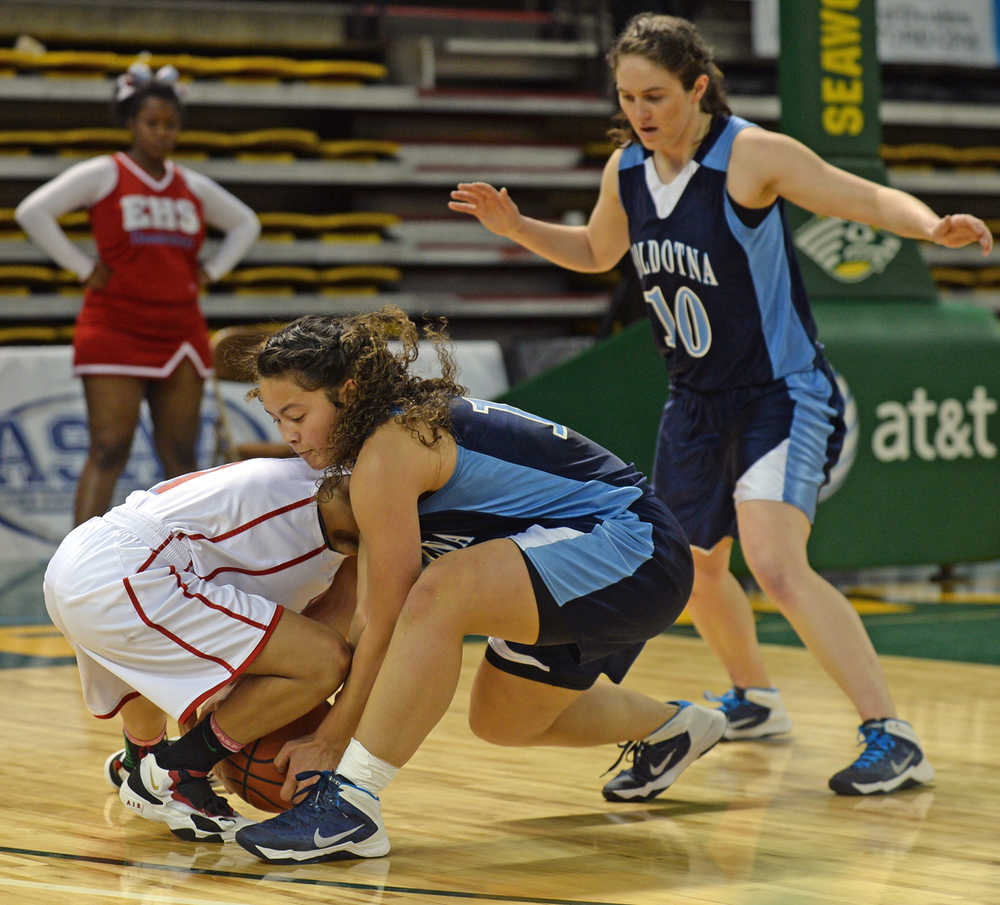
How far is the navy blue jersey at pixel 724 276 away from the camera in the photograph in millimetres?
3365

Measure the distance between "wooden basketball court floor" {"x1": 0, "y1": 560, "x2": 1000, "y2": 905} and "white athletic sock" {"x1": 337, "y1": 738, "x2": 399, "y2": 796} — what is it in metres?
0.12

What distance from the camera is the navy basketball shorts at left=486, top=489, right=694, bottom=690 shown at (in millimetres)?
2592

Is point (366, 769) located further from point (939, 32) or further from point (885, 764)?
point (939, 32)

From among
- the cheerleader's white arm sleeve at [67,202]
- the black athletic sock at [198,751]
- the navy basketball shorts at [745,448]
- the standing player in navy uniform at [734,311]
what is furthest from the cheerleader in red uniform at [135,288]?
the black athletic sock at [198,751]

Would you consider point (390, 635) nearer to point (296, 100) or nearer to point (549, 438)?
point (549, 438)

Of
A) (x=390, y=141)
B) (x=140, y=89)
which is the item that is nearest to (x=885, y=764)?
(x=140, y=89)

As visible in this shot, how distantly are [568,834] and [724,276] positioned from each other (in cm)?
117

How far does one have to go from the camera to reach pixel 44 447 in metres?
7.17

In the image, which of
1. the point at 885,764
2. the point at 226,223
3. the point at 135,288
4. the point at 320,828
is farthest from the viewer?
the point at 226,223

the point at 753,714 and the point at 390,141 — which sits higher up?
the point at 390,141

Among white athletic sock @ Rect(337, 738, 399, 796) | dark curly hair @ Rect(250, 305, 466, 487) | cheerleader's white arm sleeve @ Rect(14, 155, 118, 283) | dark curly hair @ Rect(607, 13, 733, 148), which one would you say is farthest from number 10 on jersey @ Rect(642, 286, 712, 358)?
cheerleader's white arm sleeve @ Rect(14, 155, 118, 283)

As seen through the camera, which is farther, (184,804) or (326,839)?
(184,804)

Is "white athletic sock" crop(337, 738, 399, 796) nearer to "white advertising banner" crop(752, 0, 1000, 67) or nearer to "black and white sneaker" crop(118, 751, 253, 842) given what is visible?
"black and white sneaker" crop(118, 751, 253, 842)

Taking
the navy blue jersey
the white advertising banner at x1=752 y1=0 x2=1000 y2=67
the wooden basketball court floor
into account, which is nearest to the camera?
the wooden basketball court floor
